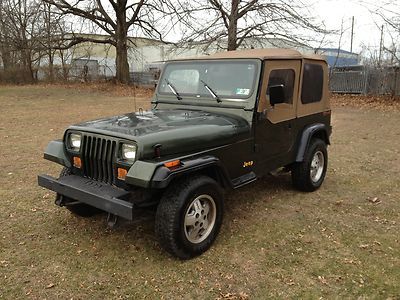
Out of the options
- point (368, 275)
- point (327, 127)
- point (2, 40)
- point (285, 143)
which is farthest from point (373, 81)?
point (2, 40)

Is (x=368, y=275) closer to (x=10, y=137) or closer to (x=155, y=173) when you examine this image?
(x=155, y=173)

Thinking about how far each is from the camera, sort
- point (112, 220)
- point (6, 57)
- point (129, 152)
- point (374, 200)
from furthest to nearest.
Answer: point (6, 57), point (374, 200), point (112, 220), point (129, 152)

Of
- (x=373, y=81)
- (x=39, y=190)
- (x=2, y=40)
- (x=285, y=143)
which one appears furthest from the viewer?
(x=2, y=40)

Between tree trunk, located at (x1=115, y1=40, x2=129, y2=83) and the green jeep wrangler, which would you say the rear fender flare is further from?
tree trunk, located at (x1=115, y1=40, x2=129, y2=83)

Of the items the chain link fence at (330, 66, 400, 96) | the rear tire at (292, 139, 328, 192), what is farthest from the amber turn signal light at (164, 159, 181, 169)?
the chain link fence at (330, 66, 400, 96)

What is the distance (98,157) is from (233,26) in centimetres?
1784

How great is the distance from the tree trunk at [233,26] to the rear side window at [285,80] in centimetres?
1566

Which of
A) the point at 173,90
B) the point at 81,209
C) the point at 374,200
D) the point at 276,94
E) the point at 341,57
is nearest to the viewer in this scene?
the point at 276,94

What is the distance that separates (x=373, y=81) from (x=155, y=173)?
18.4 meters

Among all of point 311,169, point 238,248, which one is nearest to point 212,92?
point 238,248

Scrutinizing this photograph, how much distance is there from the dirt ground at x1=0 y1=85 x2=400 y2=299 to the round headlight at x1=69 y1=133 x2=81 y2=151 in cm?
98

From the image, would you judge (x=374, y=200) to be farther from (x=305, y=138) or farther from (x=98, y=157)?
(x=98, y=157)

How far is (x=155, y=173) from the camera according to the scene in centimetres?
320

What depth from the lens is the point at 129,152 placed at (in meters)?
3.42
